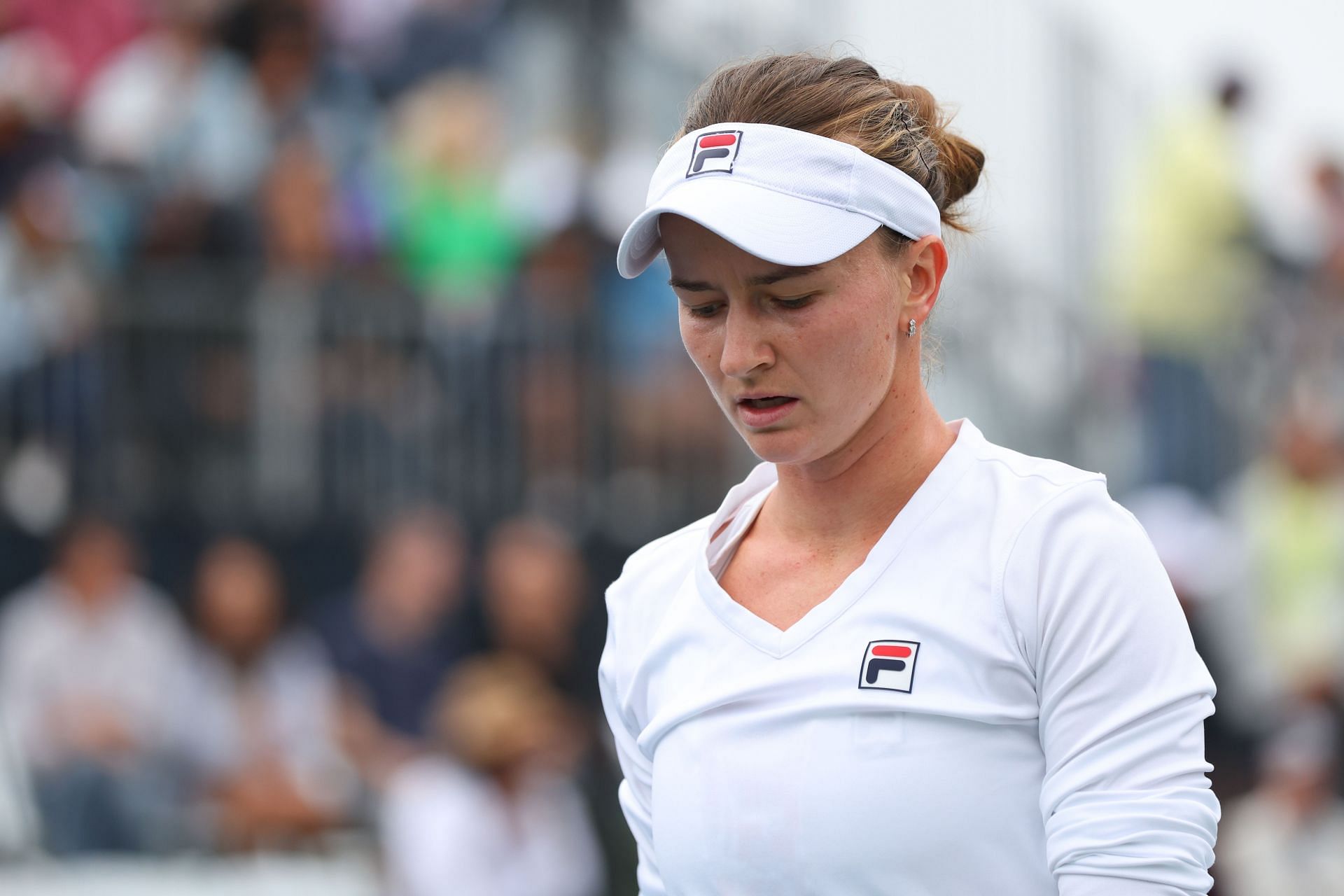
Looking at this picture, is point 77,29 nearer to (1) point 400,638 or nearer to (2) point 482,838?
(1) point 400,638

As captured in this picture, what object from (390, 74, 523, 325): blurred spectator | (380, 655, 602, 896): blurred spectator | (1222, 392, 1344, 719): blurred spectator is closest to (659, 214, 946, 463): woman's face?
(380, 655, 602, 896): blurred spectator

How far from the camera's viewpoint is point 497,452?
752 cm

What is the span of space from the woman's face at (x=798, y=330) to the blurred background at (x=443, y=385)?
4.68m

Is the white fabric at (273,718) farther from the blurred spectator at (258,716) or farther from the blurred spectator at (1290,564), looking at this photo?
the blurred spectator at (1290,564)

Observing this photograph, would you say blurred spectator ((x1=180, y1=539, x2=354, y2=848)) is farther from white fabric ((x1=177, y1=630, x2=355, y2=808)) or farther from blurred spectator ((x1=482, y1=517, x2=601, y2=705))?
blurred spectator ((x1=482, y1=517, x2=601, y2=705))

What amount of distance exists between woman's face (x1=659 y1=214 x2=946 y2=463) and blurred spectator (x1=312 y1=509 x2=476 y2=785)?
4.87 meters

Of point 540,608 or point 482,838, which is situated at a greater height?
point 540,608

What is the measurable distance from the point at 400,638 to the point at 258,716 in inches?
23.7

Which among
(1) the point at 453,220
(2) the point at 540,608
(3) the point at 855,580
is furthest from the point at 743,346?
(1) the point at 453,220

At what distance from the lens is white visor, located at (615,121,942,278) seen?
1.88 metres

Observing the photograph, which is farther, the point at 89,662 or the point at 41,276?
the point at 41,276

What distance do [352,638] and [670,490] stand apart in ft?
4.95

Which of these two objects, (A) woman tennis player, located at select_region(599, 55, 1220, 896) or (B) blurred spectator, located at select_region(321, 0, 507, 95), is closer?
(A) woman tennis player, located at select_region(599, 55, 1220, 896)

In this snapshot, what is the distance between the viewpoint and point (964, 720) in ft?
5.98
